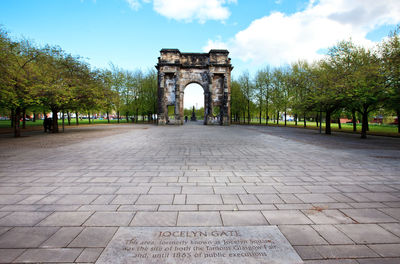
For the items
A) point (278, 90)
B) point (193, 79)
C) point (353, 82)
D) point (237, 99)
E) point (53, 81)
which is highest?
point (193, 79)

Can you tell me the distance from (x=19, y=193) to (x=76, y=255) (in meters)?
3.09

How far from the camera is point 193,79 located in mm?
37031

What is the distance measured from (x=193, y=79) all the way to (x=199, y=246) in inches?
1445

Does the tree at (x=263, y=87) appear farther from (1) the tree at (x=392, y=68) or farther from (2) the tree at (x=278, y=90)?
(1) the tree at (x=392, y=68)

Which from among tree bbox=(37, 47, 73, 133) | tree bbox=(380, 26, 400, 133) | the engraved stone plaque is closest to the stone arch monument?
tree bbox=(37, 47, 73, 133)

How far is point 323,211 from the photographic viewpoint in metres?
3.33

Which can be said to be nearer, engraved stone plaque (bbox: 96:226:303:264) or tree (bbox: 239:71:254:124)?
engraved stone plaque (bbox: 96:226:303:264)

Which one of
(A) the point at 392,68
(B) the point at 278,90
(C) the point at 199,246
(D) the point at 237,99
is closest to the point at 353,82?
(A) the point at 392,68

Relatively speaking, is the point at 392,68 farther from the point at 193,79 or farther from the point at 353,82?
the point at 193,79

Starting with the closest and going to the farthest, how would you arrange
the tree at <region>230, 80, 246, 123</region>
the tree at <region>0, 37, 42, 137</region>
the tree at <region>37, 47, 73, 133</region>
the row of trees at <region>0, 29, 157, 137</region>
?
1. the tree at <region>0, 37, 42, 137</region>
2. the row of trees at <region>0, 29, 157, 137</region>
3. the tree at <region>37, 47, 73, 133</region>
4. the tree at <region>230, 80, 246, 123</region>

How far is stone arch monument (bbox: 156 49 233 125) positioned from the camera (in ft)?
116

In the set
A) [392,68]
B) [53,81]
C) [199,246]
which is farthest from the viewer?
[53,81]

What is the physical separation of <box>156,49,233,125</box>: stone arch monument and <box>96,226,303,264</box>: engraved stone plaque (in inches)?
1310

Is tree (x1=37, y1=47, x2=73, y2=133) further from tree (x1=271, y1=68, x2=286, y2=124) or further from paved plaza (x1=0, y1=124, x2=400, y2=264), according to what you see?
tree (x1=271, y1=68, x2=286, y2=124)
